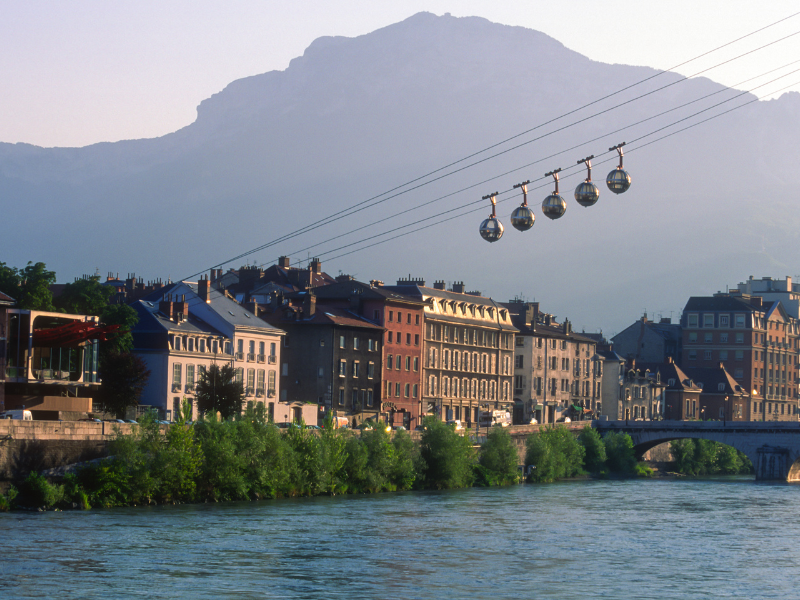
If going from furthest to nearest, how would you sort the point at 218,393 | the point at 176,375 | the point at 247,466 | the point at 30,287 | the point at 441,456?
the point at 176,375 < the point at 218,393 < the point at 441,456 < the point at 30,287 < the point at 247,466

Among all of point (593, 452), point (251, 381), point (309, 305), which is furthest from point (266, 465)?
point (593, 452)

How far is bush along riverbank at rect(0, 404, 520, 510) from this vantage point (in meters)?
57.5

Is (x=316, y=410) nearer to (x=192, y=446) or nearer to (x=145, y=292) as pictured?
(x=145, y=292)

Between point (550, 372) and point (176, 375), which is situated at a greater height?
point (550, 372)

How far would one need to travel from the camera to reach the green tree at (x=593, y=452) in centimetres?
11100

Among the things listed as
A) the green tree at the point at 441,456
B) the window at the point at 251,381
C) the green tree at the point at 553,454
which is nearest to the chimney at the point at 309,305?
the window at the point at 251,381

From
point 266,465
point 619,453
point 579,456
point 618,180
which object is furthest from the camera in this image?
point 619,453

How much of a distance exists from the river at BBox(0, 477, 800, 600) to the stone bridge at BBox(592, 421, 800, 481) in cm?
4361

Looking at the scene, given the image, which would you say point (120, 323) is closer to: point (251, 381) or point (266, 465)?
point (251, 381)

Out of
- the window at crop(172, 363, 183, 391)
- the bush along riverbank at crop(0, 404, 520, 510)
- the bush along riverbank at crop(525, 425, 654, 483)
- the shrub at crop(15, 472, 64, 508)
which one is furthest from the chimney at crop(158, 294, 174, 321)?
the shrub at crop(15, 472, 64, 508)

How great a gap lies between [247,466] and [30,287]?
2169 centimetres

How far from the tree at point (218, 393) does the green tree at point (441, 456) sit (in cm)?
1230

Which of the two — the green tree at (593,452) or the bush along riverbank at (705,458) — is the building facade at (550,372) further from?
the green tree at (593,452)

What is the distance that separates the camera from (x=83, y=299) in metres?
84.8
